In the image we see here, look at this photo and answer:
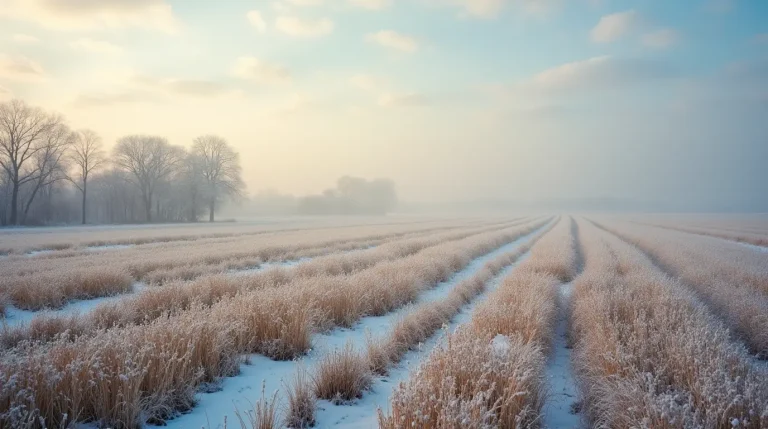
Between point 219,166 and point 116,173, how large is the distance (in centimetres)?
2083

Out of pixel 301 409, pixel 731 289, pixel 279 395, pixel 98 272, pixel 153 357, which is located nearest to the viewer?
pixel 301 409

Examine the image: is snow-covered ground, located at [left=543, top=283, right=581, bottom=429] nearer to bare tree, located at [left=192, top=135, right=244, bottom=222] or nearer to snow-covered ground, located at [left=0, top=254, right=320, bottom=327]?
snow-covered ground, located at [left=0, top=254, right=320, bottom=327]

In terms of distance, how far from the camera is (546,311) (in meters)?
6.91

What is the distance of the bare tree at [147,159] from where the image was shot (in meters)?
54.6

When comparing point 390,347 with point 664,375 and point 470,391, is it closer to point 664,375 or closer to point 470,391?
point 470,391

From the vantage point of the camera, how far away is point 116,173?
64875 millimetres

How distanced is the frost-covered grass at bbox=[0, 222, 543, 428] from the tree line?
51180 millimetres

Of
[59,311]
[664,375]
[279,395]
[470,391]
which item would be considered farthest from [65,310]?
[664,375]

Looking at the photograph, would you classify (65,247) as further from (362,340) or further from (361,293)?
(362,340)

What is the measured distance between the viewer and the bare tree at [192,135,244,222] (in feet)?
197

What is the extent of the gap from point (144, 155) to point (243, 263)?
53.1 meters

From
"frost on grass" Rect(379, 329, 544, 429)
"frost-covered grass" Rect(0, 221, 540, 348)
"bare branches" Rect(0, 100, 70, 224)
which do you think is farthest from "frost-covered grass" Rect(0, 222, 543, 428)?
"bare branches" Rect(0, 100, 70, 224)

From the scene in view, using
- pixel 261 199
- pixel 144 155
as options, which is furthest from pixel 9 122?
pixel 261 199

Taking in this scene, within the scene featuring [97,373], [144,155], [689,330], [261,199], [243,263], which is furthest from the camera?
[261,199]
